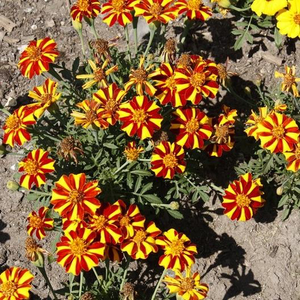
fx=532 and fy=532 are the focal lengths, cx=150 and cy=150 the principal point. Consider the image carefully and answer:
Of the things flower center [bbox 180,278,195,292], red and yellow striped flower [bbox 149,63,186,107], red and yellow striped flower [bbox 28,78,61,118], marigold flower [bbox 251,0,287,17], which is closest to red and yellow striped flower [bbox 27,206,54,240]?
red and yellow striped flower [bbox 28,78,61,118]

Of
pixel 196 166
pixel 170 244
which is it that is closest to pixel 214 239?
pixel 196 166

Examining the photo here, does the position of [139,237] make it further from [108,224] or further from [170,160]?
[170,160]

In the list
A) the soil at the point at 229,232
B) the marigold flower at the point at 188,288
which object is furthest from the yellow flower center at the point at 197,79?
the marigold flower at the point at 188,288

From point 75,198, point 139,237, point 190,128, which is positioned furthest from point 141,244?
point 190,128

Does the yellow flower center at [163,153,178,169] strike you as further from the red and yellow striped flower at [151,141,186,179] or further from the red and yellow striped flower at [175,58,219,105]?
the red and yellow striped flower at [175,58,219,105]

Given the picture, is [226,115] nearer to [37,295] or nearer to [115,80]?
[115,80]

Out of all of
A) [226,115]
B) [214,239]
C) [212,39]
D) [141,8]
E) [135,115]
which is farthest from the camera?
[212,39]

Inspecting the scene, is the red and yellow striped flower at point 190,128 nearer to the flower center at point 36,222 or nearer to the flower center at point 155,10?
the flower center at point 155,10
